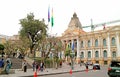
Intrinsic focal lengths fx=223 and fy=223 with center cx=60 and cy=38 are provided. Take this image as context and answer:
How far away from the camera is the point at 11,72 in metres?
27.5

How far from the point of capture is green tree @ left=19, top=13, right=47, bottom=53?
53.5 meters

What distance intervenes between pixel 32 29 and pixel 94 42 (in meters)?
42.5

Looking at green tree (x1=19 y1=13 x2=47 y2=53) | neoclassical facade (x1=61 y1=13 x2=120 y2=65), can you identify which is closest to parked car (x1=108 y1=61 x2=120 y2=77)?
green tree (x1=19 y1=13 x2=47 y2=53)

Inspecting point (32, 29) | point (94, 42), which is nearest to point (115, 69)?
point (32, 29)

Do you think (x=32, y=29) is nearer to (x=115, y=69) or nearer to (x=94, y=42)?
(x=115, y=69)

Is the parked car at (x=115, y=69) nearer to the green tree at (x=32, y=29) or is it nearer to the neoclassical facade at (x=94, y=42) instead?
the green tree at (x=32, y=29)

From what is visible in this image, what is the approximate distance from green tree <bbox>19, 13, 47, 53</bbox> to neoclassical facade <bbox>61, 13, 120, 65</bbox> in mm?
36437

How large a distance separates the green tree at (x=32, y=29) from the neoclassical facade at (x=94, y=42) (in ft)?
120

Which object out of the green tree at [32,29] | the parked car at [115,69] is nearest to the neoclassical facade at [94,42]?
the green tree at [32,29]

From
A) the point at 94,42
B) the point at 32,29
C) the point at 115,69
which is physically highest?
the point at 32,29

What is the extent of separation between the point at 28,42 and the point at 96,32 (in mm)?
42104

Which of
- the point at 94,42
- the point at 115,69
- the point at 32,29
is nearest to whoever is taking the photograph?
the point at 115,69

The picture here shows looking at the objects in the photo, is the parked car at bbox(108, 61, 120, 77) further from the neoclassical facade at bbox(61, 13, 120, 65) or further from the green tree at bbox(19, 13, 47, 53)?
the neoclassical facade at bbox(61, 13, 120, 65)

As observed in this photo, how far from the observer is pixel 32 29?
5344 cm
